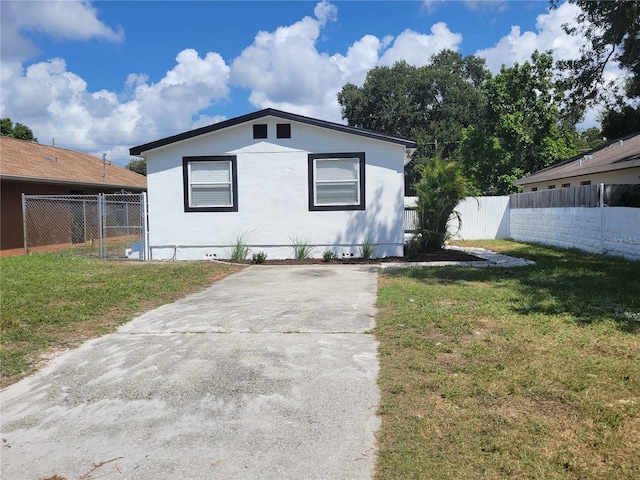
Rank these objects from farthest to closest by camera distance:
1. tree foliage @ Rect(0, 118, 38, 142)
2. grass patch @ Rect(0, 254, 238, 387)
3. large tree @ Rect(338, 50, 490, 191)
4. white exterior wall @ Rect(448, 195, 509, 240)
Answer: large tree @ Rect(338, 50, 490, 191)
tree foliage @ Rect(0, 118, 38, 142)
white exterior wall @ Rect(448, 195, 509, 240)
grass patch @ Rect(0, 254, 238, 387)

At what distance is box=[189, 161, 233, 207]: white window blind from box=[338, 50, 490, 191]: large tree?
3046 cm

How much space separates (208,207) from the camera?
13.0 m

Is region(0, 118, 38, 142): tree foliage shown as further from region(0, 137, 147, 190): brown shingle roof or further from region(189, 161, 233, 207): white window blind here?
region(189, 161, 233, 207): white window blind

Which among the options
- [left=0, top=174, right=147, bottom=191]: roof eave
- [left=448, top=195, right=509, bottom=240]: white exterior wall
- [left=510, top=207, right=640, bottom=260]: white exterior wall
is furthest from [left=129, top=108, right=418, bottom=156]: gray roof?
[left=448, top=195, right=509, bottom=240]: white exterior wall

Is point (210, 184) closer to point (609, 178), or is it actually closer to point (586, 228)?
point (586, 228)

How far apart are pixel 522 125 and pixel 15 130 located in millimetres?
32307

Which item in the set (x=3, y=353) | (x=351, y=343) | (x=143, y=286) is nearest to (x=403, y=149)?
(x=143, y=286)

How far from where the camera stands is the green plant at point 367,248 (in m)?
12.7

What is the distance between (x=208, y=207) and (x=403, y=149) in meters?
5.27

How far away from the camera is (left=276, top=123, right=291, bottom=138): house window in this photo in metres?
12.8

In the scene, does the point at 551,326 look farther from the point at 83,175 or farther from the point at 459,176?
the point at 83,175

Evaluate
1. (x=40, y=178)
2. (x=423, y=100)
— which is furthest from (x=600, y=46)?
(x=423, y=100)

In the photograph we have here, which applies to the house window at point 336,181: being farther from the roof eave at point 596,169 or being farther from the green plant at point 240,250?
the roof eave at point 596,169

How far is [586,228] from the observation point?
539 inches
